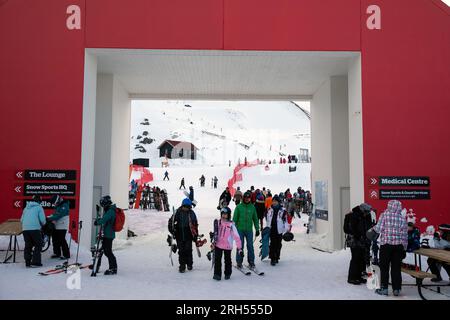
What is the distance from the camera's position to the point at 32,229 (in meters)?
8.54

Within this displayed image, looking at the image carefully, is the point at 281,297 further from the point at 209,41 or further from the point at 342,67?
the point at 342,67

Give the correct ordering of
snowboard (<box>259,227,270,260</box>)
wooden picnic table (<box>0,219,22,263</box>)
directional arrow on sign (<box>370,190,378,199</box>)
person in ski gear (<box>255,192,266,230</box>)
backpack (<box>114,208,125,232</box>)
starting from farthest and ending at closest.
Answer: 1. person in ski gear (<box>255,192,266,230</box>)
2. directional arrow on sign (<box>370,190,378,199</box>)
3. snowboard (<box>259,227,270,260</box>)
4. wooden picnic table (<box>0,219,22,263</box>)
5. backpack (<box>114,208,125,232</box>)

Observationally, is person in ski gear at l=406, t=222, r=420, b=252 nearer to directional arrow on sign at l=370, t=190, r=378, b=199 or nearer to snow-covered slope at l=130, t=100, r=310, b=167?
directional arrow on sign at l=370, t=190, r=378, b=199

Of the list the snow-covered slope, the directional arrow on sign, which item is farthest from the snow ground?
the snow-covered slope

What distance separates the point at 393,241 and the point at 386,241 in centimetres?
11

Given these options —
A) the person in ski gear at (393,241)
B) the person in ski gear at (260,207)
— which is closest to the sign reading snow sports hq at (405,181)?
the person in ski gear at (393,241)

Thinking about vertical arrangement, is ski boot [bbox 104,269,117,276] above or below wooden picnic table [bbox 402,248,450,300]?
below

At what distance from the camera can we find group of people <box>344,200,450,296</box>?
6680mm

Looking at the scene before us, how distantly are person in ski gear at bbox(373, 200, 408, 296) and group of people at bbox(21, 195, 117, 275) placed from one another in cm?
509

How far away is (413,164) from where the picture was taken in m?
10.5

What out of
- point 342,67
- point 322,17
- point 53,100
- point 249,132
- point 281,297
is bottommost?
point 281,297

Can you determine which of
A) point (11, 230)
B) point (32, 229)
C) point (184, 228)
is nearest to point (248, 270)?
point (184, 228)

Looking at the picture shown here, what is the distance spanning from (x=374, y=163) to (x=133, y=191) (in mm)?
18909
